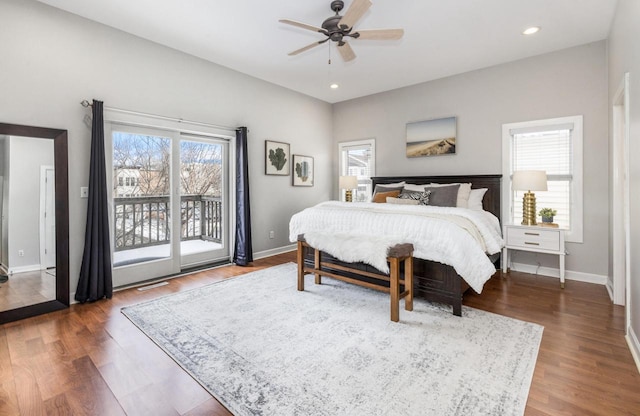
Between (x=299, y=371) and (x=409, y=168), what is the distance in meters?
4.17

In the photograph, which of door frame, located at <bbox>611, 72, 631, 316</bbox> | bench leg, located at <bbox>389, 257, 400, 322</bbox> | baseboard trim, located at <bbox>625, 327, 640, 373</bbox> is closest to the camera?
baseboard trim, located at <bbox>625, 327, 640, 373</bbox>

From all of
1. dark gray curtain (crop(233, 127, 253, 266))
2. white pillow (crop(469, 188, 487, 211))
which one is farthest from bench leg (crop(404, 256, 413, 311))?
dark gray curtain (crop(233, 127, 253, 266))

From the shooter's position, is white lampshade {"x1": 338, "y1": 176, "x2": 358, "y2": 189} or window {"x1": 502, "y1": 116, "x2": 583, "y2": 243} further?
white lampshade {"x1": 338, "y1": 176, "x2": 358, "y2": 189}

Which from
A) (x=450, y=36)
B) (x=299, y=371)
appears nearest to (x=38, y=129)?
(x=299, y=371)

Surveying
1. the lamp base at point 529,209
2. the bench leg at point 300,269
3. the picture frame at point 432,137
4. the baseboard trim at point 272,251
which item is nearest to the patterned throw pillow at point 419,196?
the picture frame at point 432,137

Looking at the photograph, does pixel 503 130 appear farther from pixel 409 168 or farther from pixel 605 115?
pixel 409 168

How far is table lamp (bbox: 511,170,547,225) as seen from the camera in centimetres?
368

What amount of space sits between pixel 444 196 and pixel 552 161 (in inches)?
56.2

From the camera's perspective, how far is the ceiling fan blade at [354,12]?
2314 mm

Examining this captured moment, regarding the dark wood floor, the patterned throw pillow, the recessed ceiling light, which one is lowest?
the dark wood floor

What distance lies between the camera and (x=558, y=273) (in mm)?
3883

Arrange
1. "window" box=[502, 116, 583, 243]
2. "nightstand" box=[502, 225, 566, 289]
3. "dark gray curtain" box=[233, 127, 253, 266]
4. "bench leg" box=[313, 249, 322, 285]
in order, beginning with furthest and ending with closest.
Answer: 1. "dark gray curtain" box=[233, 127, 253, 266]
2. "window" box=[502, 116, 583, 243]
3. "nightstand" box=[502, 225, 566, 289]
4. "bench leg" box=[313, 249, 322, 285]

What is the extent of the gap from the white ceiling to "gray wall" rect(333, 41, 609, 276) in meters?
0.23

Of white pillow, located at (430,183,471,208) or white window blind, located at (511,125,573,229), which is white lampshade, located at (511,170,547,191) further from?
white pillow, located at (430,183,471,208)
